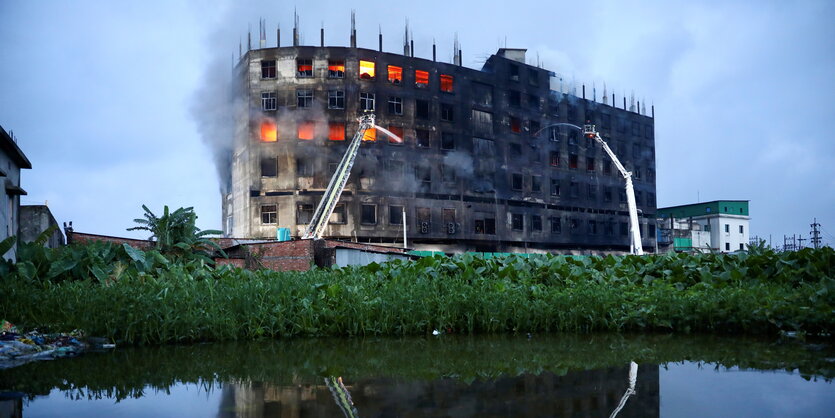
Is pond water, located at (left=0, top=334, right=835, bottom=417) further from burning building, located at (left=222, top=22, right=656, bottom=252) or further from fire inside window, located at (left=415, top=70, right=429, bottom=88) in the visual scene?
fire inside window, located at (left=415, top=70, right=429, bottom=88)

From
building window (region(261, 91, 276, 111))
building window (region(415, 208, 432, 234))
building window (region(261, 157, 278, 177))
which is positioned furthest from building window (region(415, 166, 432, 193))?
building window (region(261, 91, 276, 111))

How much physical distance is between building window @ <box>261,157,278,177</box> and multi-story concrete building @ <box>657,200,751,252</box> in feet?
135

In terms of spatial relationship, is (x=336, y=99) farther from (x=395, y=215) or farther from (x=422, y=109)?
(x=395, y=215)

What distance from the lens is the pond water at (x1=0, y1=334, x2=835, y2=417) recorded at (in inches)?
140

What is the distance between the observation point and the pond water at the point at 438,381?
356 centimetres

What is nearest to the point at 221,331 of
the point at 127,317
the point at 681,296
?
the point at 127,317

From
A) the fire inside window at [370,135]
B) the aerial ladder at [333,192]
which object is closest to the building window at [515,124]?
the fire inside window at [370,135]

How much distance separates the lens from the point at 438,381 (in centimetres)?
432

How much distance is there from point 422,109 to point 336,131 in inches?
276

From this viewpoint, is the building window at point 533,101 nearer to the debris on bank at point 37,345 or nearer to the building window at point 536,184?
the building window at point 536,184

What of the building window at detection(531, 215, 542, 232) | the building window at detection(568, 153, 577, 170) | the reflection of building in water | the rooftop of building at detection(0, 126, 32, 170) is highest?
the building window at detection(568, 153, 577, 170)

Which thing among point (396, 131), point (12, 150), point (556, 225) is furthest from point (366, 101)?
point (12, 150)

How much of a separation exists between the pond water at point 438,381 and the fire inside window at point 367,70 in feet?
125

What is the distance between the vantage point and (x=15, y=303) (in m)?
7.57
